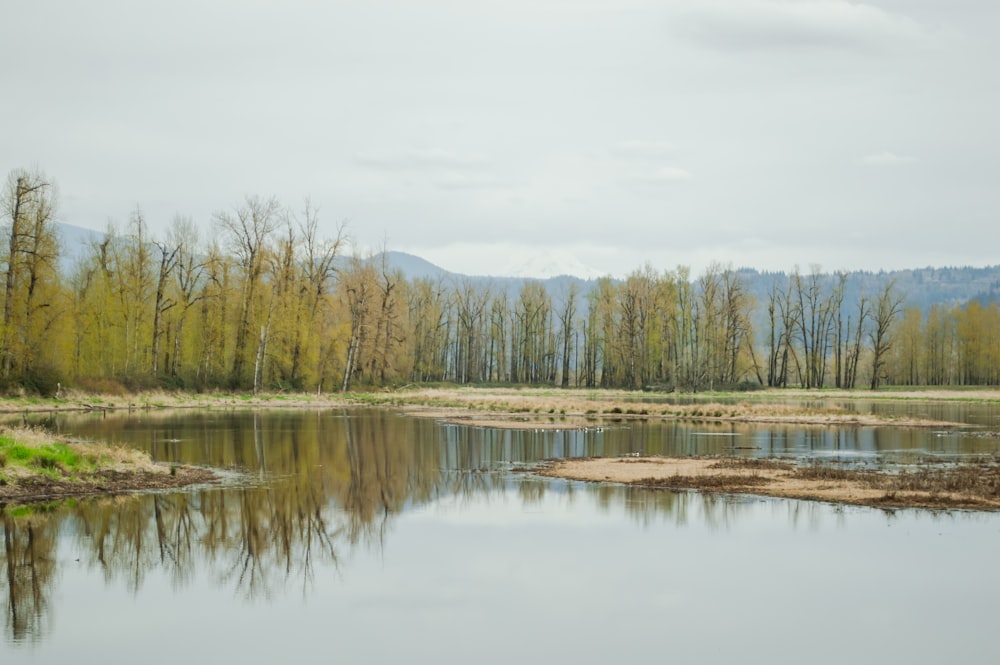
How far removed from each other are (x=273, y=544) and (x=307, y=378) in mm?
61551

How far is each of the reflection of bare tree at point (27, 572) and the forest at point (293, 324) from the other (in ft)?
136

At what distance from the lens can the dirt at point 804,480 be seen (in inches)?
881

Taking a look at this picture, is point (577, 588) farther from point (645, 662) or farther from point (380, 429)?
point (380, 429)

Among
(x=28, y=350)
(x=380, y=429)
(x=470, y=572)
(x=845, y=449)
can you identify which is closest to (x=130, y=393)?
(x=28, y=350)

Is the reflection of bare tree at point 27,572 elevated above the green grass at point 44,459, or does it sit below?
below

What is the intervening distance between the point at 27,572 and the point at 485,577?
7.38m

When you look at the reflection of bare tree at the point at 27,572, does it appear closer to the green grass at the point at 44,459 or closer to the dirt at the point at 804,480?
the green grass at the point at 44,459

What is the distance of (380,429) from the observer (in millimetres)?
45969

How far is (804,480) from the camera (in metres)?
25.8

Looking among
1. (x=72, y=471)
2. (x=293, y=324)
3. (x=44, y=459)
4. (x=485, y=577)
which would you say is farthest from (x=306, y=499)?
(x=293, y=324)

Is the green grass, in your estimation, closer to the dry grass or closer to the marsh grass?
the marsh grass

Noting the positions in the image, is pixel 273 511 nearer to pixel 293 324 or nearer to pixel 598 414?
pixel 598 414

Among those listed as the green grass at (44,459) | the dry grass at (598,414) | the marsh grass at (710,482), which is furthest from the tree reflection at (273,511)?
the dry grass at (598,414)

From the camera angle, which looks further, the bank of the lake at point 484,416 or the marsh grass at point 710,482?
the marsh grass at point 710,482
